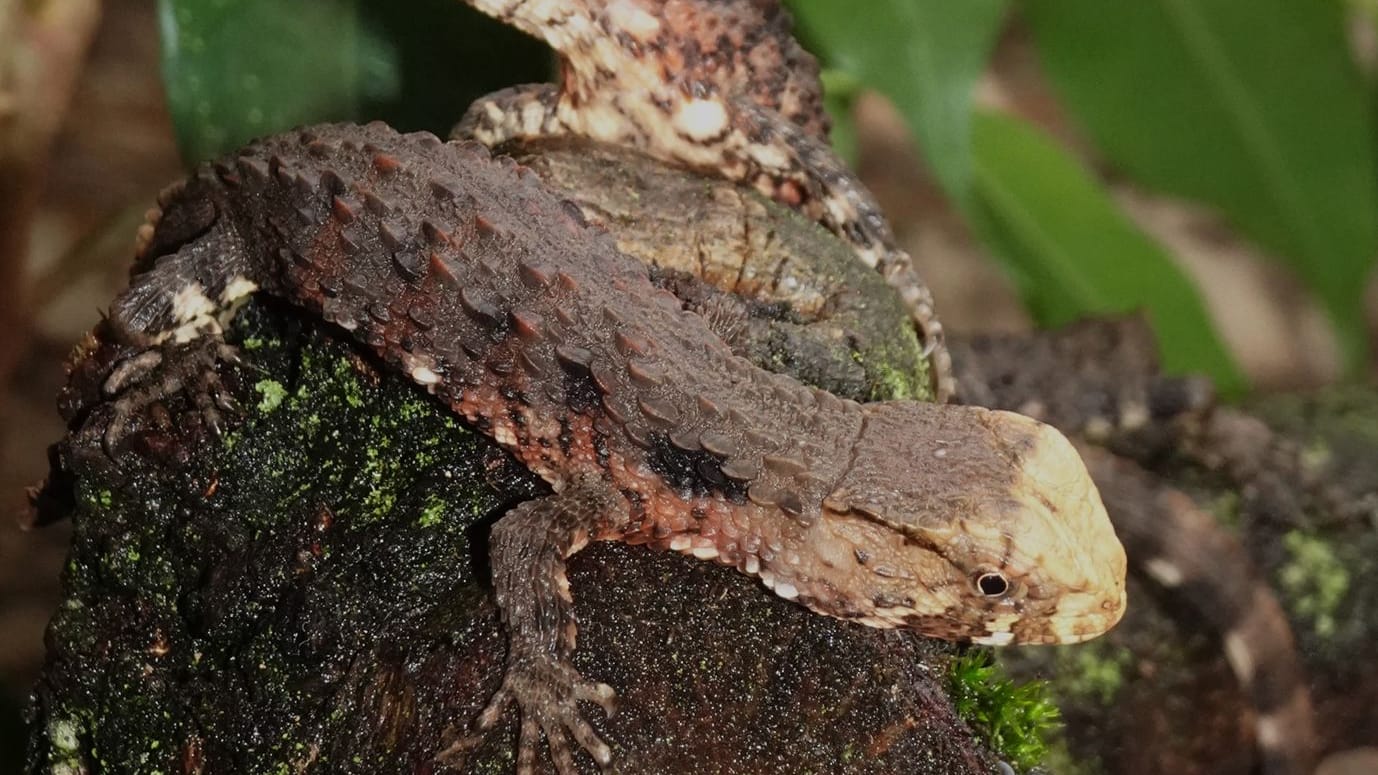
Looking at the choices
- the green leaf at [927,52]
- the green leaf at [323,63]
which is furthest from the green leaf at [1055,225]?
the green leaf at [323,63]

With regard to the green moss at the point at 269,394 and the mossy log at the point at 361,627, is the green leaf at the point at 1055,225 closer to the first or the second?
the mossy log at the point at 361,627

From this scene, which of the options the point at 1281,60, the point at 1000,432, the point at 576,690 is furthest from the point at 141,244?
the point at 1281,60

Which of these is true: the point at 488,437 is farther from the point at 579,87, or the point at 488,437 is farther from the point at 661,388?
the point at 579,87

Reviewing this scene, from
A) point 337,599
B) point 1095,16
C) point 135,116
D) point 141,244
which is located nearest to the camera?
point 337,599

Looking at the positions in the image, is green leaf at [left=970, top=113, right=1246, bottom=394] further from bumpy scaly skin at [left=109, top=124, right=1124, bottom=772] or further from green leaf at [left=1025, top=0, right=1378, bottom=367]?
bumpy scaly skin at [left=109, top=124, right=1124, bottom=772]

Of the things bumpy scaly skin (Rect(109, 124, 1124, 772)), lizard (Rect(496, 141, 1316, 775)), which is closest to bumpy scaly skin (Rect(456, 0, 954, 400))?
lizard (Rect(496, 141, 1316, 775))
